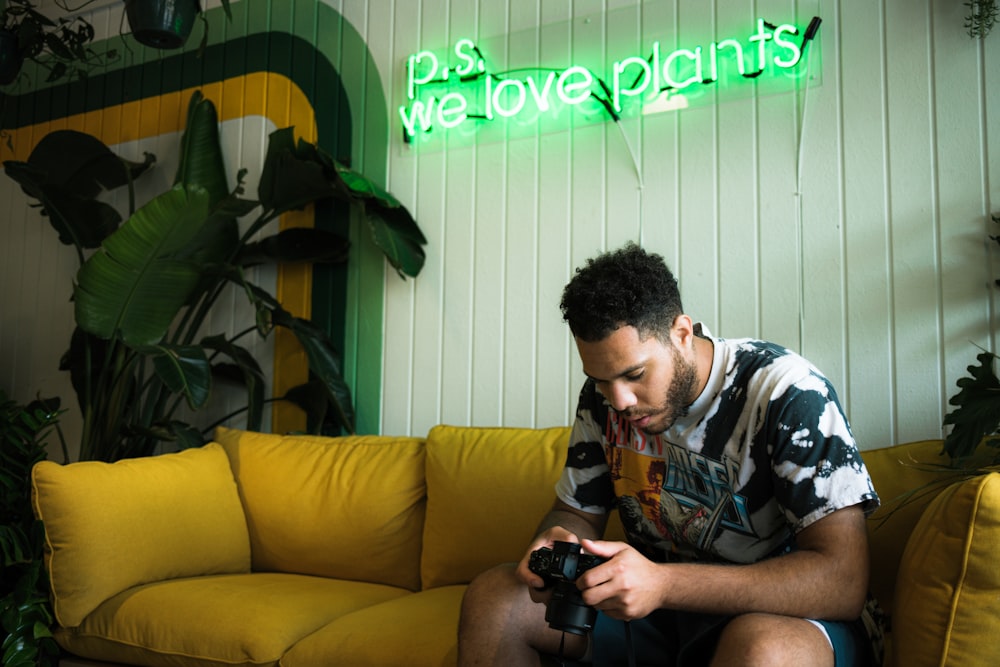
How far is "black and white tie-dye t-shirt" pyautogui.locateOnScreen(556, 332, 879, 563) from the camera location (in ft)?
4.45

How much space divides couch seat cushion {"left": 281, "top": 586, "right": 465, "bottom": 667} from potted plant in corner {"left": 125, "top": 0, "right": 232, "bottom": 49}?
1.92m

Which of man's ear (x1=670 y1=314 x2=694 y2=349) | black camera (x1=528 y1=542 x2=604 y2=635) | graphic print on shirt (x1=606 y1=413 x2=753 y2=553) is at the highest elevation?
man's ear (x1=670 y1=314 x2=694 y2=349)

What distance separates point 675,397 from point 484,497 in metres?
0.91

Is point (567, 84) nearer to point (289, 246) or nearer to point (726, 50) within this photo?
point (726, 50)

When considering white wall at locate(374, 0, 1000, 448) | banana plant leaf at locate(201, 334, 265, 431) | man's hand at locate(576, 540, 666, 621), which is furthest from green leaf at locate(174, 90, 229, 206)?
man's hand at locate(576, 540, 666, 621)

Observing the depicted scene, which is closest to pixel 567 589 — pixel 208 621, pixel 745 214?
pixel 208 621

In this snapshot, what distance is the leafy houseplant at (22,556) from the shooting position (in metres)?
2.07

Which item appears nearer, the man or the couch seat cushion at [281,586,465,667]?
the man

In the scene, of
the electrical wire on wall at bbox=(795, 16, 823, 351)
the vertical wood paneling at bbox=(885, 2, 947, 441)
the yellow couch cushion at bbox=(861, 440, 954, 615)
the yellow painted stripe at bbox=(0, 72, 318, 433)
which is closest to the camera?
the yellow couch cushion at bbox=(861, 440, 954, 615)

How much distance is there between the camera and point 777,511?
4.82ft

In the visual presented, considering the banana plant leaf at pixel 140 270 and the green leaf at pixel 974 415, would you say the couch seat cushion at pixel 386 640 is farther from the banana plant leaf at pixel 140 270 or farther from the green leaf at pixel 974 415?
the banana plant leaf at pixel 140 270

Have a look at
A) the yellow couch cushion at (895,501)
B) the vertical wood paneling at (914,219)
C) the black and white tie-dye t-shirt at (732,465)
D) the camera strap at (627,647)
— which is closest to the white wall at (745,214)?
the vertical wood paneling at (914,219)

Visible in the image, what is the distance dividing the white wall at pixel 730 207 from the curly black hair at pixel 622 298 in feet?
3.23

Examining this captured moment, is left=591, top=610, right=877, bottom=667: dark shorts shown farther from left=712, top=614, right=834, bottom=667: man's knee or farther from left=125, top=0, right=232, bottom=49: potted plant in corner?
left=125, top=0, right=232, bottom=49: potted plant in corner
